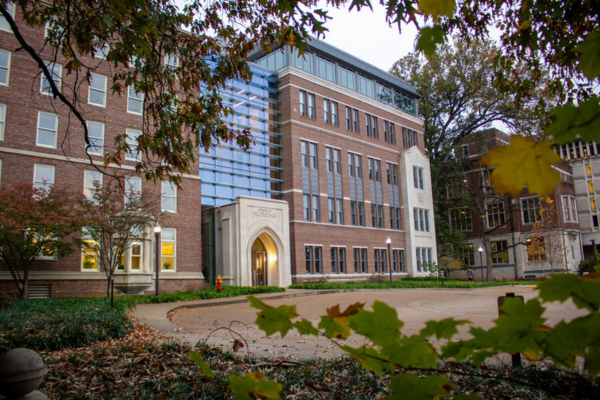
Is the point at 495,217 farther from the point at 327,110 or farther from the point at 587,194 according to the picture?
the point at 327,110

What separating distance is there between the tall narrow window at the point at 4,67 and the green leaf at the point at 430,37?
24.3 meters

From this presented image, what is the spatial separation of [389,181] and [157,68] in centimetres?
3441

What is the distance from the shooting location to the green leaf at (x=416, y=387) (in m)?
0.71

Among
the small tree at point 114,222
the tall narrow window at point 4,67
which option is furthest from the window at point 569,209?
the tall narrow window at point 4,67

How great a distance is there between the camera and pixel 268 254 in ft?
99.6

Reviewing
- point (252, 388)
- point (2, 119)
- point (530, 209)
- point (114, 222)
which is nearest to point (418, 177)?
point (530, 209)

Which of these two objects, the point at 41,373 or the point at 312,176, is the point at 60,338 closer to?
the point at 41,373

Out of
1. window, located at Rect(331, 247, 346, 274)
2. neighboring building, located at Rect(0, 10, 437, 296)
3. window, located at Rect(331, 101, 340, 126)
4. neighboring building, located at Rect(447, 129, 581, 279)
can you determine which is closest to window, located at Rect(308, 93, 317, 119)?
neighboring building, located at Rect(0, 10, 437, 296)

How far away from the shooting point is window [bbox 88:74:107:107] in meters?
22.6

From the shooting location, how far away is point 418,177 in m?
42.2

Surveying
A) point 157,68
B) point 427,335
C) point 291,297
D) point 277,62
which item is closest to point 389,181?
point 277,62

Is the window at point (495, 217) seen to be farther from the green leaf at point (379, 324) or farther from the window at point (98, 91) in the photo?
the green leaf at point (379, 324)

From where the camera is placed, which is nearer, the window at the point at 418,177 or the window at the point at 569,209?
the window at the point at 418,177

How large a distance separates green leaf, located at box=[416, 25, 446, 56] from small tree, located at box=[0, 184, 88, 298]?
18.1 m
